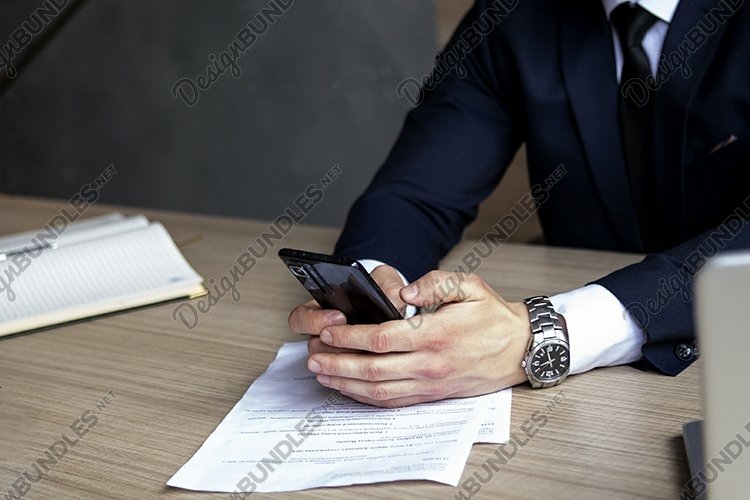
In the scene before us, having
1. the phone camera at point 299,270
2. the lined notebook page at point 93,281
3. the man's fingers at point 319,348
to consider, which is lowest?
the lined notebook page at point 93,281

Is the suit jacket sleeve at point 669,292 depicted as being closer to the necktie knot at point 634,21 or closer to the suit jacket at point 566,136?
the suit jacket at point 566,136

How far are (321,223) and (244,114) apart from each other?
0.57 metres

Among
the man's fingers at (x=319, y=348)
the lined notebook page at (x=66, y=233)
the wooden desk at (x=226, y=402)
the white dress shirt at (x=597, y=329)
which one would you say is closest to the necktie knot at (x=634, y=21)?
the wooden desk at (x=226, y=402)

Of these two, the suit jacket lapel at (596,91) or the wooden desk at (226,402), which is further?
the suit jacket lapel at (596,91)

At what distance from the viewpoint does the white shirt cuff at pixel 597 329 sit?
1128 millimetres

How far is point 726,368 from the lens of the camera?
2.17ft

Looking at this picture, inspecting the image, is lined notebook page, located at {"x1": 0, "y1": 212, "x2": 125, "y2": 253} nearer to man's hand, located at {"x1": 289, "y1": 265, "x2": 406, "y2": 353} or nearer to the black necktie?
man's hand, located at {"x1": 289, "y1": 265, "x2": 406, "y2": 353}

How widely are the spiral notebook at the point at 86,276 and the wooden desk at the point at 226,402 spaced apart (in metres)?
0.03

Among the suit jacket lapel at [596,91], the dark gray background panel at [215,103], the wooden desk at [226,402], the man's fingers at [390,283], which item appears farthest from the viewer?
the dark gray background panel at [215,103]

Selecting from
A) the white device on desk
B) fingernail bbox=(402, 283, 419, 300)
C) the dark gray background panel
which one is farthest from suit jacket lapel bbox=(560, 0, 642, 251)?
the dark gray background panel

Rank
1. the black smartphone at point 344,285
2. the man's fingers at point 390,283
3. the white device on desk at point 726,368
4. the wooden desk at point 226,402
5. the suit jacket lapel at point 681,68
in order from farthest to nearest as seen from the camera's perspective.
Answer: the suit jacket lapel at point 681,68 < the man's fingers at point 390,283 < the black smartphone at point 344,285 < the wooden desk at point 226,402 < the white device on desk at point 726,368

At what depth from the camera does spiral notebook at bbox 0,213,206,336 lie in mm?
1508

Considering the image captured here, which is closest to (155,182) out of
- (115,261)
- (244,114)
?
(244,114)

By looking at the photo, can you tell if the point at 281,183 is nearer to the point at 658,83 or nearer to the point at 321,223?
the point at 321,223
